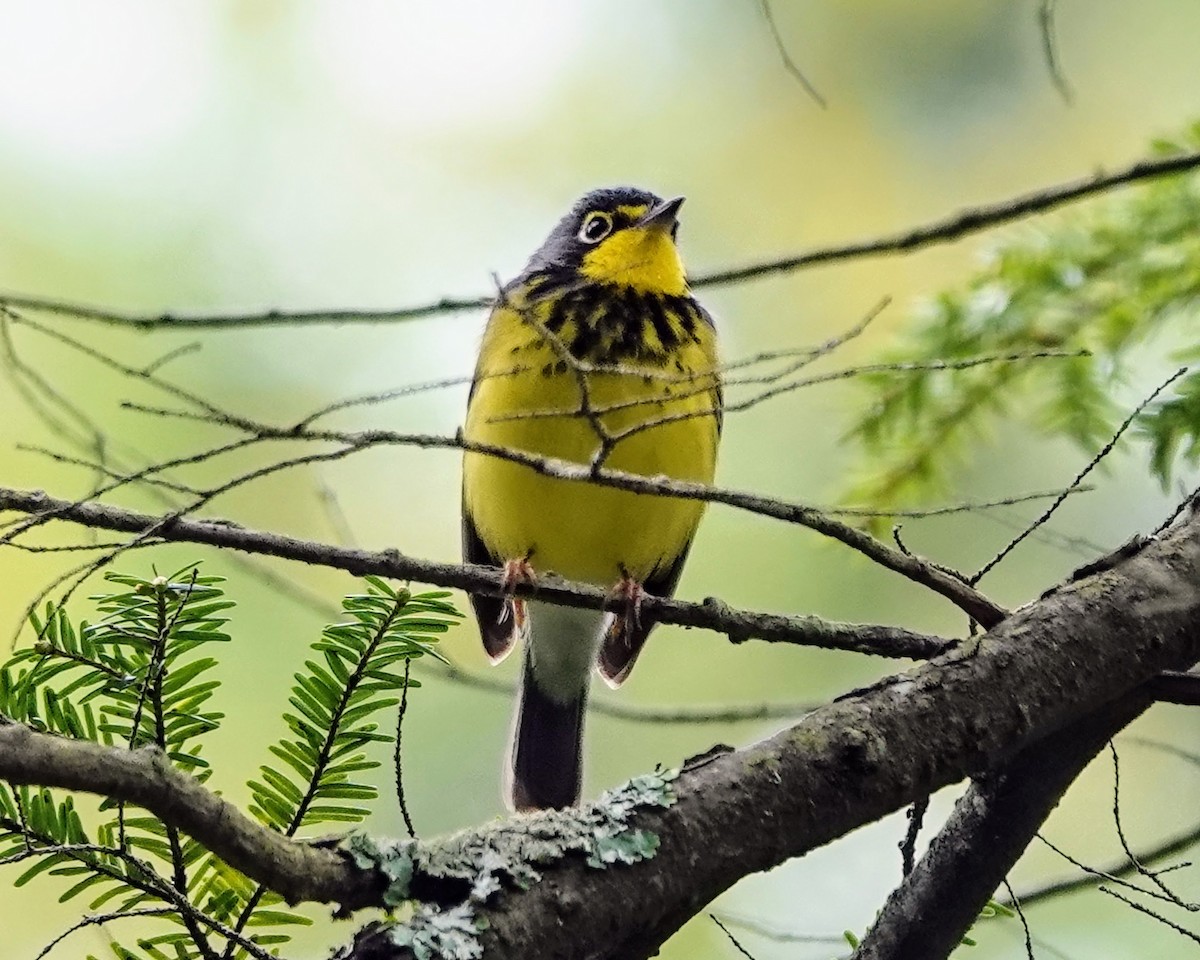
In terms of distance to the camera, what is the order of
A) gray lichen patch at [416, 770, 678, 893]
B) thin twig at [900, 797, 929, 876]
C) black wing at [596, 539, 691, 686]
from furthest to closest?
black wing at [596, 539, 691, 686]
thin twig at [900, 797, 929, 876]
gray lichen patch at [416, 770, 678, 893]

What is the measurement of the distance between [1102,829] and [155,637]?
4127mm

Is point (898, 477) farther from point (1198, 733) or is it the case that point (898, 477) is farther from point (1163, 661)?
point (1198, 733)

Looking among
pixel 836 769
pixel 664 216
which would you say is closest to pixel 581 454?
pixel 664 216

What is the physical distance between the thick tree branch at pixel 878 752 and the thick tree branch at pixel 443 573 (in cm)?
9

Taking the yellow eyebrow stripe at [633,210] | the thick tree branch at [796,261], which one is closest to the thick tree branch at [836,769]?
the thick tree branch at [796,261]

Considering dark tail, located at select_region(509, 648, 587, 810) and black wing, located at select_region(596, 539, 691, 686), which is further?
black wing, located at select_region(596, 539, 691, 686)

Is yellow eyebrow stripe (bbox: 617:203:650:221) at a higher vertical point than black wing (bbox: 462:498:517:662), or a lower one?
higher

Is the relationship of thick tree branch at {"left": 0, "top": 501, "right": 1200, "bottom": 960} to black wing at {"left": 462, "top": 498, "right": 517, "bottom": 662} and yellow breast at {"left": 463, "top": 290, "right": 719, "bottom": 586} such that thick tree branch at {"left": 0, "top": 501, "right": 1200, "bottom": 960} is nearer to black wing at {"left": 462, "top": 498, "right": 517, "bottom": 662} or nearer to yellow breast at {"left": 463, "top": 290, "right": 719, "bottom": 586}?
yellow breast at {"left": 463, "top": 290, "right": 719, "bottom": 586}

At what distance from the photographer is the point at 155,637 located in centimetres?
182

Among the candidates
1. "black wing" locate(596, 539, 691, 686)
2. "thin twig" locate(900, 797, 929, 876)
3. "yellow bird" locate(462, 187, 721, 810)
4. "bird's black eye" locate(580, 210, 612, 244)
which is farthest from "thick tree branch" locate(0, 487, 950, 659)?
"bird's black eye" locate(580, 210, 612, 244)

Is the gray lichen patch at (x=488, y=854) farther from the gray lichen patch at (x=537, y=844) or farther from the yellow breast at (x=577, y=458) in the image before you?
the yellow breast at (x=577, y=458)

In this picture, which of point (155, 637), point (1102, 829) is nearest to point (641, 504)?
point (155, 637)

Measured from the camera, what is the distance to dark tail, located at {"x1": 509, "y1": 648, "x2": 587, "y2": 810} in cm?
383

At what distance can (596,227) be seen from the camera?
14.1ft
